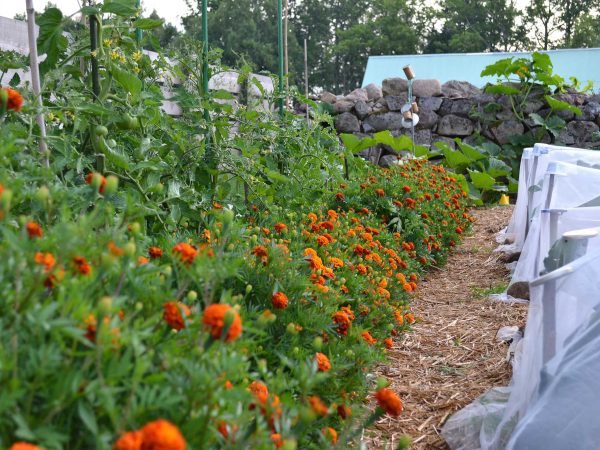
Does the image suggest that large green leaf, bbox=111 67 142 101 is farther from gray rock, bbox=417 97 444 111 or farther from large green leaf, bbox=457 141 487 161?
gray rock, bbox=417 97 444 111

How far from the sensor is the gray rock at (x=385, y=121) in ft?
33.0

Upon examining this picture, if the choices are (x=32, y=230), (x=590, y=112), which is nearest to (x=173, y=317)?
(x=32, y=230)

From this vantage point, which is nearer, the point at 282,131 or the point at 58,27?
the point at 58,27

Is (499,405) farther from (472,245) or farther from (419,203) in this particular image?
(472,245)

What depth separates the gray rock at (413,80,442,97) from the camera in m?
10.1

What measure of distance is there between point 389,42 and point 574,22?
7963 mm

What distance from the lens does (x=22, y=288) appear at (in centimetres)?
93

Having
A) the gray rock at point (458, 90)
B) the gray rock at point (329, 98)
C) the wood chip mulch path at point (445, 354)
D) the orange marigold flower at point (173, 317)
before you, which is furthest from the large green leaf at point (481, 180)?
the orange marigold flower at point (173, 317)

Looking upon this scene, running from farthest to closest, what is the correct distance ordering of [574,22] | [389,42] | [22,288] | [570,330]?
[389,42] → [574,22] → [570,330] → [22,288]

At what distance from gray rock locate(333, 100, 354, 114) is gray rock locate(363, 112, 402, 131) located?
0.37 meters

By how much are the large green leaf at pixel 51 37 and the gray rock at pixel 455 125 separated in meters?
8.46

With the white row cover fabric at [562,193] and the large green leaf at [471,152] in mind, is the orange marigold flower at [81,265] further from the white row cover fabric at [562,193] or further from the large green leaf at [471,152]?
the large green leaf at [471,152]

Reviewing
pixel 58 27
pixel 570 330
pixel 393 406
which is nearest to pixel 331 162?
pixel 58 27

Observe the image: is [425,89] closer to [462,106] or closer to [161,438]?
[462,106]
